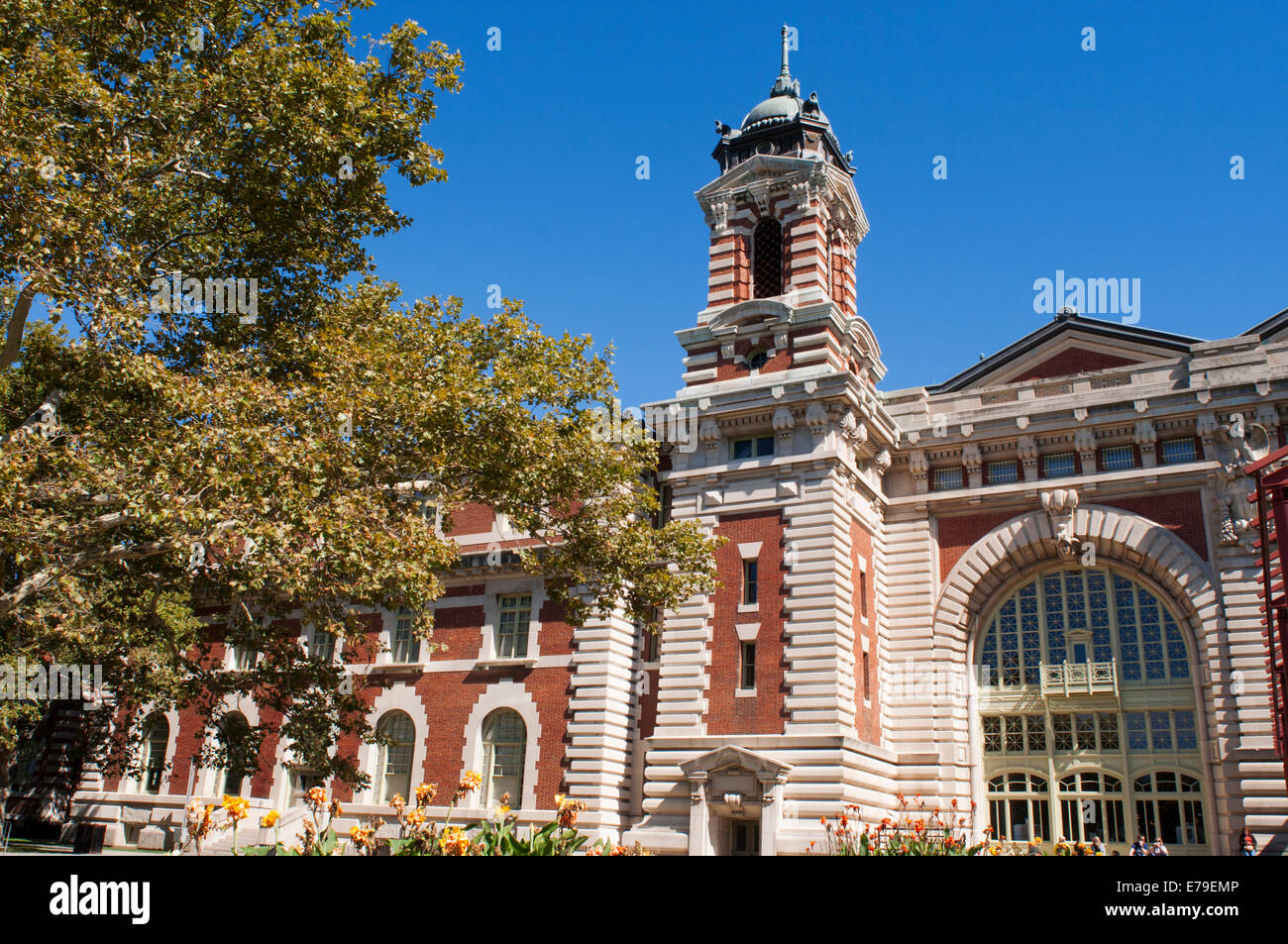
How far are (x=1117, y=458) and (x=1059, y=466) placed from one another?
5.42 ft

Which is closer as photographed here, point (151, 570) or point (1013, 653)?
point (151, 570)

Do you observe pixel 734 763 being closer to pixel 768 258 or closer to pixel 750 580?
pixel 750 580

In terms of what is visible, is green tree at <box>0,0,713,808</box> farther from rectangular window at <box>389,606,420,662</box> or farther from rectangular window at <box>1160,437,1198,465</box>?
rectangular window at <box>1160,437,1198,465</box>

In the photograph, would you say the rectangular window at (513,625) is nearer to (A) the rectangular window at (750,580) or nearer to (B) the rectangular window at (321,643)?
(A) the rectangular window at (750,580)

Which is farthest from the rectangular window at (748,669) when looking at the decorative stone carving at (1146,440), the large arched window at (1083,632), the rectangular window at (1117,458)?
the decorative stone carving at (1146,440)

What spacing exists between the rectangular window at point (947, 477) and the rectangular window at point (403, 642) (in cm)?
1857

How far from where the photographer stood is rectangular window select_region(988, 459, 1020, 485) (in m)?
31.3

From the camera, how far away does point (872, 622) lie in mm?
30922

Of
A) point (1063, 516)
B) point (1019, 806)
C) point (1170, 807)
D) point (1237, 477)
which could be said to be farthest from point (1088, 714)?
point (1237, 477)
